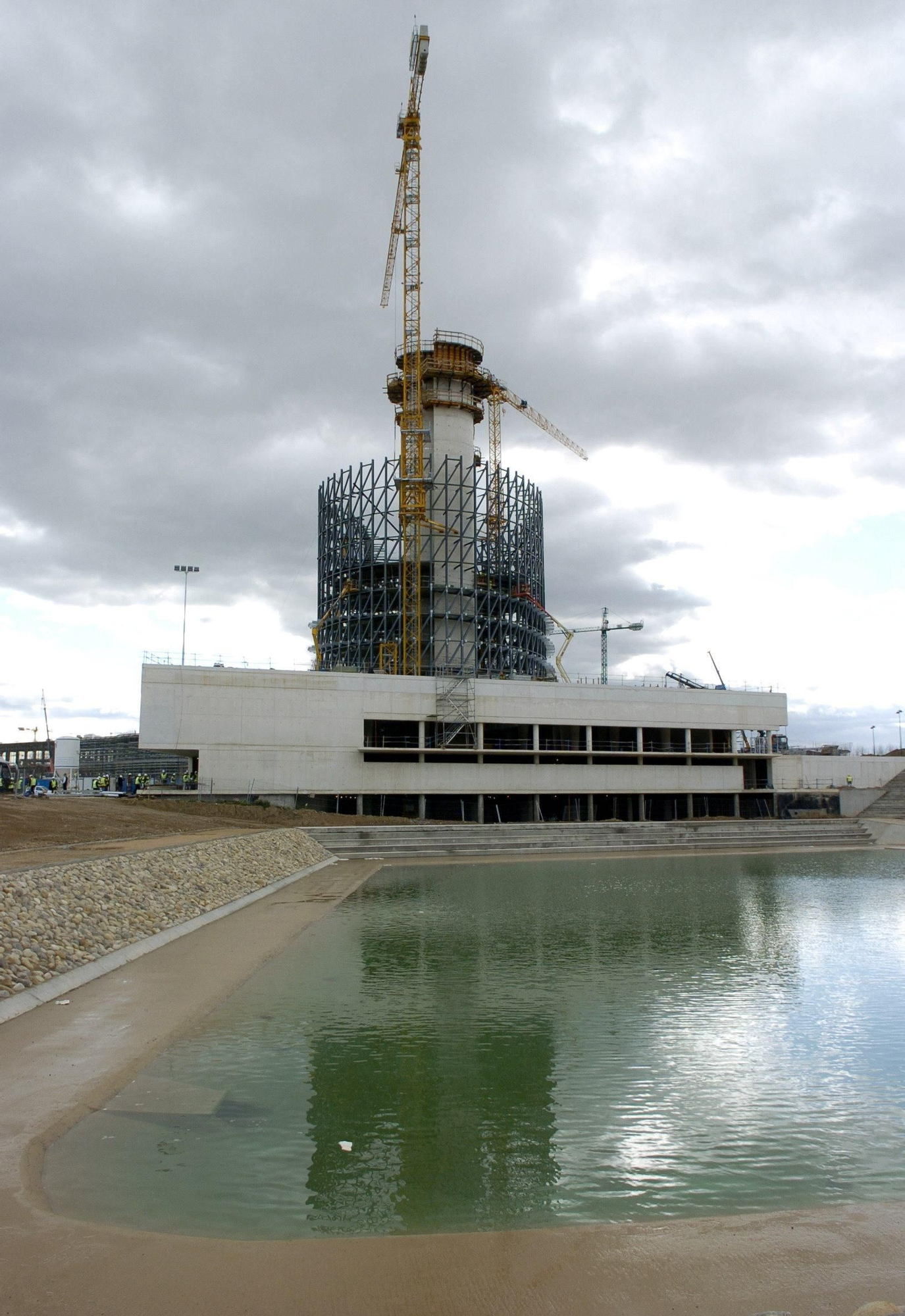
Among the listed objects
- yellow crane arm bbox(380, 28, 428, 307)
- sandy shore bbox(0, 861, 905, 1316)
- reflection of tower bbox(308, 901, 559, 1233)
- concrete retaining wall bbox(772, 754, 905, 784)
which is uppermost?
yellow crane arm bbox(380, 28, 428, 307)

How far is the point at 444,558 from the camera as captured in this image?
80.2m

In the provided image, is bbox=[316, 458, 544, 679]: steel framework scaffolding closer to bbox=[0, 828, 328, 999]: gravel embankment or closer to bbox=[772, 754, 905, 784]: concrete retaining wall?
bbox=[772, 754, 905, 784]: concrete retaining wall

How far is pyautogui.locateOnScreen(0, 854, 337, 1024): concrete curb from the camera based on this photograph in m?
14.5

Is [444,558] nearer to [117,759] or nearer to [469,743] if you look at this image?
[469,743]

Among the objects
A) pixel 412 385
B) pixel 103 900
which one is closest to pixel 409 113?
pixel 412 385

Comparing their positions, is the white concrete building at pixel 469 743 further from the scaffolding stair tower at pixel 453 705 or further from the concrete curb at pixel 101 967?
the concrete curb at pixel 101 967

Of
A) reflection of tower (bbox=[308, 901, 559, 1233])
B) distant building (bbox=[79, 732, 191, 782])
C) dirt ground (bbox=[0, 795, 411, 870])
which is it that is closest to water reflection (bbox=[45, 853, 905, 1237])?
reflection of tower (bbox=[308, 901, 559, 1233])

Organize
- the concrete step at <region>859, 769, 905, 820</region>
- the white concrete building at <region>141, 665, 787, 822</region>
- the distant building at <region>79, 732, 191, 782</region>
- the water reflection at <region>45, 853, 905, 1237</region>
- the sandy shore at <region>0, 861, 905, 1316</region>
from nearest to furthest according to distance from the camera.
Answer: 1. the sandy shore at <region>0, 861, 905, 1316</region>
2. the water reflection at <region>45, 853, 905, 1237</region>
3. the white concrete building at <region>141, 665, 787, 822</region>
4. the concrete step at <region>859, 769, 905, 820</region>
5. the distant building at <region>79, 732, 191, 782</region>

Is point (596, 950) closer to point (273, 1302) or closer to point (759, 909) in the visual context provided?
point (759, 909)

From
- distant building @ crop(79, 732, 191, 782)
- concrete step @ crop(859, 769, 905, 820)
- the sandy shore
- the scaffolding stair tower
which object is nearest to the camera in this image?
the sandy shore

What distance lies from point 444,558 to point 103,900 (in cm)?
6102

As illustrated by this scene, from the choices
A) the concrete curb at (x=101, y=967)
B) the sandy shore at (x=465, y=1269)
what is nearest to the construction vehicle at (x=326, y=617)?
the concrete curb at (x=101, y=967)

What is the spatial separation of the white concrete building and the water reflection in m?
42.0

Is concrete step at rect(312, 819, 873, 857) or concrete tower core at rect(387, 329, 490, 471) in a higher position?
concrete tower core at rect(387, 329, 490, 471)
